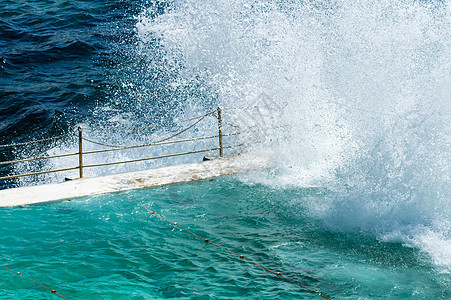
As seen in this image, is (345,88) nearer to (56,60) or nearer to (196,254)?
A: (196,254)

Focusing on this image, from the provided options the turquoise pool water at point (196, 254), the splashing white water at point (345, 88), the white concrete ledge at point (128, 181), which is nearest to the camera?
the turquoise pool water at point (196, 254)

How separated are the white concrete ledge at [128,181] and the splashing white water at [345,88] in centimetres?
86

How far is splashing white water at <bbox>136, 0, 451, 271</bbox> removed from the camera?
6.86 m

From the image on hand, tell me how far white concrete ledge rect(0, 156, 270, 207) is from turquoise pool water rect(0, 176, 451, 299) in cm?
36

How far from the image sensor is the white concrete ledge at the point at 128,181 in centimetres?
823

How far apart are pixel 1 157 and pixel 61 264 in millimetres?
8607

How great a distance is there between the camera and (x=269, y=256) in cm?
611

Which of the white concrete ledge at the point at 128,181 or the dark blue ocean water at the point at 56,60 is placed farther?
the dark blue ocean water at the point at 56,60

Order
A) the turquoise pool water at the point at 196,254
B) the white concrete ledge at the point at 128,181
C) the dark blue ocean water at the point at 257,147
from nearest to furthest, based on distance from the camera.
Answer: the turquoise pool water at the point at 196,254 → the dark blue ocean water at the point at 257,147 → the white concrete ledge at the point at 128,181

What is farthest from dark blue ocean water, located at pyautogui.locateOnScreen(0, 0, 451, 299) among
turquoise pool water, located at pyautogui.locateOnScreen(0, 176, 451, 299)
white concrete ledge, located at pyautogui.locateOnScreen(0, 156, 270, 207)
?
white concrete ledge, located at pyautogui.locateOnScreen(0, 156, 270, 207)

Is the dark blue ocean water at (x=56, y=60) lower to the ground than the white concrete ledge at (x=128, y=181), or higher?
higher

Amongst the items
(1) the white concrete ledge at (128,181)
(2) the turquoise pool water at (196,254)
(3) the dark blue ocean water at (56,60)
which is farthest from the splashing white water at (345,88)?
(3) the dark blue ocean water at (56,60)

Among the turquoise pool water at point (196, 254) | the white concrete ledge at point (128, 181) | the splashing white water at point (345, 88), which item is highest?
the splashing white water at point (345, 88)

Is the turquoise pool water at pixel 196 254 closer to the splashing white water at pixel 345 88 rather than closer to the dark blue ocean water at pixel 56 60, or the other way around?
the splashing white water at pixel 345 88
